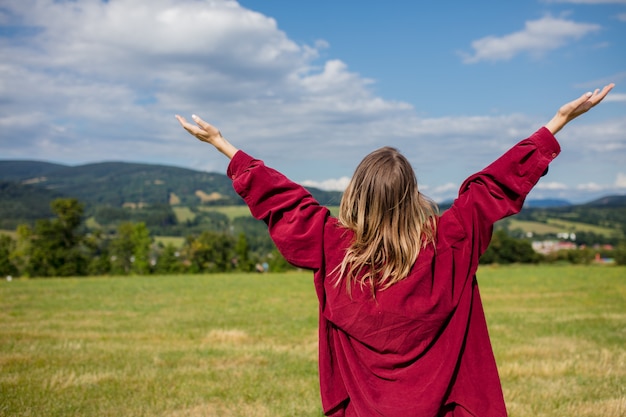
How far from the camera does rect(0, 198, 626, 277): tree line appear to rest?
58.4 meters

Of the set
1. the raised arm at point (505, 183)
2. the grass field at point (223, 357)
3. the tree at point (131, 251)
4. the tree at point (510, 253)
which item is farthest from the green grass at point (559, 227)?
the raised arm at point (505, 183)

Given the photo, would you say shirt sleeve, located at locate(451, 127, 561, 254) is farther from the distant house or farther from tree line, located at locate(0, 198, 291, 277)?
the distant house

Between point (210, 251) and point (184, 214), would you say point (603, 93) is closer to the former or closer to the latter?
point (210, 251)

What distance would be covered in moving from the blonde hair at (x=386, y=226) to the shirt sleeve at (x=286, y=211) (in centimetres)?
19

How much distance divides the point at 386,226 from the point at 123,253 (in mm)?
73905

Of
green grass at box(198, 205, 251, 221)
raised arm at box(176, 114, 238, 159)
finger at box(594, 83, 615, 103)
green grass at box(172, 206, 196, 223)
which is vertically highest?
finger at box(594, 83, 615, 103)

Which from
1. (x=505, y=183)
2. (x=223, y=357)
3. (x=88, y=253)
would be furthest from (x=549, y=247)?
(x=505, y=183)

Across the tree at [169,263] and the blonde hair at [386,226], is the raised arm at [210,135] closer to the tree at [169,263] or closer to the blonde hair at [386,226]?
the blonde hair at [386,226]

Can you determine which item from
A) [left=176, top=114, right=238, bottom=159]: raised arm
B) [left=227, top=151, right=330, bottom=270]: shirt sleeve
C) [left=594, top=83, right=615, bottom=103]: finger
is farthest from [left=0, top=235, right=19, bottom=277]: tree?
[left=594, top=83, right=615, bottom=103]: finger

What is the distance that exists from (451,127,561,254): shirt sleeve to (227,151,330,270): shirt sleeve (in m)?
0.80

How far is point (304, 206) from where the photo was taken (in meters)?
3.11

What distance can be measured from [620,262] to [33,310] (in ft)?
211

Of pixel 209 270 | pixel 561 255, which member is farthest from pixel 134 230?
pixel 561 255

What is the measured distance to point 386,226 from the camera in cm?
294
